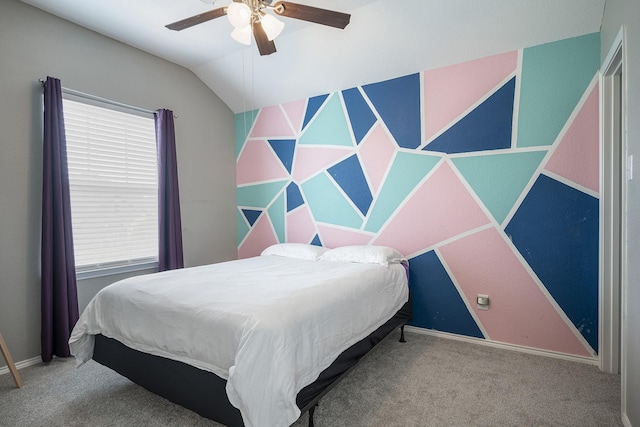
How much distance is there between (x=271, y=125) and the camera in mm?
4113

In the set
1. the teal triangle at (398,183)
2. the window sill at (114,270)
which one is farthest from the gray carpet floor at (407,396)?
the teal triangle at (398,183)

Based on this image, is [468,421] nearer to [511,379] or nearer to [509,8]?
[511,379]

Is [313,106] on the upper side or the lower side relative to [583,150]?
upper

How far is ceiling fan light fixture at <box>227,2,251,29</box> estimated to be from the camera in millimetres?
1794

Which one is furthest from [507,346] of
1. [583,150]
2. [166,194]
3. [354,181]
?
[166,194]

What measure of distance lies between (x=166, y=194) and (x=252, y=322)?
244 centimetres

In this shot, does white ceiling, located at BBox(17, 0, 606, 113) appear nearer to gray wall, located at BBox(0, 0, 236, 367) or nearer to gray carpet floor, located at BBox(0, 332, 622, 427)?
gray wall, located at BBox(0, 0, 236, 367)

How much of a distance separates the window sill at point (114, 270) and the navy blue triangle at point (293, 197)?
5.21 ft

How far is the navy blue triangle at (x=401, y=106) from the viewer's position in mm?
3164

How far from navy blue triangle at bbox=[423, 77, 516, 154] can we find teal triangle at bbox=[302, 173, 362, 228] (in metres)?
1.12

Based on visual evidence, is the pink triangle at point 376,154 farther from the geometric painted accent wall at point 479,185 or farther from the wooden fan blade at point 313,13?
the wooden fan blade at point 313,13

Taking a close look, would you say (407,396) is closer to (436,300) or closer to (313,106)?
(436,300)

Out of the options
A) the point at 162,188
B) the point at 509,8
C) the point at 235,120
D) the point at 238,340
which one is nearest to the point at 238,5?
the point at 238,340

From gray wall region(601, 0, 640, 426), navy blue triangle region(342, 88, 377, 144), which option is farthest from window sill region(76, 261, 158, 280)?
gray wall region(601, 0, 640, 426)
